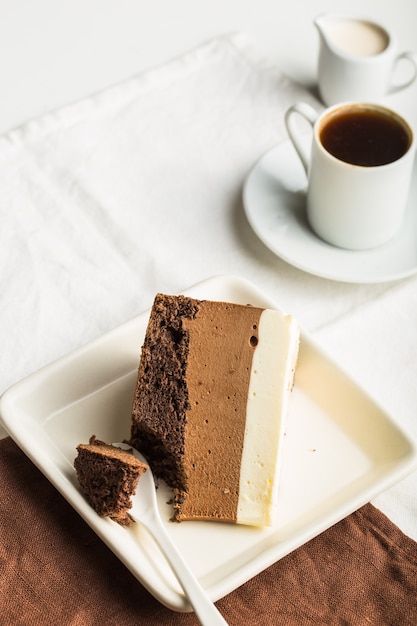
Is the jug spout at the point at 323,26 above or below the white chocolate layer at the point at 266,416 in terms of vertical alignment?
above

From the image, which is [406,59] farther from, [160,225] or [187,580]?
[187,580]

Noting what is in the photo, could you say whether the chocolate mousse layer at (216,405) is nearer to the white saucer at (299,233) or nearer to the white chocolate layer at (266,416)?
the white chocolate layer at (266,416)

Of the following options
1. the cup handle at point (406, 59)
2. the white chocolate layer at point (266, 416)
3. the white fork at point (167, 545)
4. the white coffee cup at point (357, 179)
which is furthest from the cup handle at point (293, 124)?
the white fork at point (167, 545)

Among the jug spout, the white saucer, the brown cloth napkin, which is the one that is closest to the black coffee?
the white saucer

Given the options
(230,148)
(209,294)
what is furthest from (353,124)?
(209,294)

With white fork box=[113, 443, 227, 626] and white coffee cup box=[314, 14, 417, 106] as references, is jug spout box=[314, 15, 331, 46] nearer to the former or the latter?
white coffee cup box=[314, 14, 417, 106]

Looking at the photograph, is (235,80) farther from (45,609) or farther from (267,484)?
(45,609)
